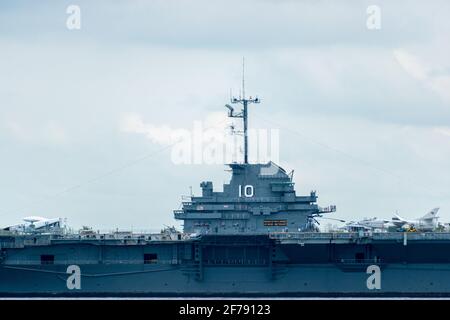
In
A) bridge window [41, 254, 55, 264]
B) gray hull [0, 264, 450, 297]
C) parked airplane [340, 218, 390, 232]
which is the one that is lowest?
gray hull [0, 264, 450, 297]

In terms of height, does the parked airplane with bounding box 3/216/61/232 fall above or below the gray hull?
above

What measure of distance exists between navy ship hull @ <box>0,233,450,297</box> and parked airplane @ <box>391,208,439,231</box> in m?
3.00

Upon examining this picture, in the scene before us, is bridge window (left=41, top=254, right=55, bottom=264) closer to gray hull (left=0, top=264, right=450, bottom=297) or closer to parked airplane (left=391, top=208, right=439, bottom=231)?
gray hull (left=0, top=264, right=450, bottom=297)

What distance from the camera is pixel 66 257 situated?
43406 mm

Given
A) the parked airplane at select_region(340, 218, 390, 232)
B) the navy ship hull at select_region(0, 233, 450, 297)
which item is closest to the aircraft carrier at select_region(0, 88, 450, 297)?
the navy ship hull at select_region(0, 233, 450, 297)

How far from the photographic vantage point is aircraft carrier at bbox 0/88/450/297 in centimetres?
4238

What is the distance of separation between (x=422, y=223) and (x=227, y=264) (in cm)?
1091

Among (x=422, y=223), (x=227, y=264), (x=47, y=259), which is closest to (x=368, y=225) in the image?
(x=422, y=223)

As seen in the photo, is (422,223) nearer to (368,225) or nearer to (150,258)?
(368,225)

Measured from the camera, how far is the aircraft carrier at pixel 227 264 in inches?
1668

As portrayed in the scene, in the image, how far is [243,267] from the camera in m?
42.9

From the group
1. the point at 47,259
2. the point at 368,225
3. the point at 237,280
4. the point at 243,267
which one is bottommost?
the point at 237,280

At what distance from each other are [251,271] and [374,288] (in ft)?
17.5
